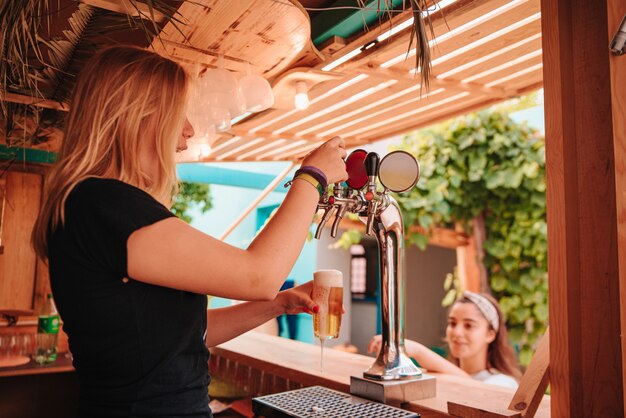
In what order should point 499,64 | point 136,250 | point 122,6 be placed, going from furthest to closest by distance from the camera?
point 499,64
point 122,6
point 136,250

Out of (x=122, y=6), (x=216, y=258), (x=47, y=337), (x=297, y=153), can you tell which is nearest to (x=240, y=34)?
(x=122, y=6)

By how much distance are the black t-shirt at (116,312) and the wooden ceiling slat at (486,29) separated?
1.23 metres

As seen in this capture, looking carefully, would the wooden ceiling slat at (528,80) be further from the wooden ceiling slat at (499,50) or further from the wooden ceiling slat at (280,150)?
the wooden ceiling slat at (280,150)

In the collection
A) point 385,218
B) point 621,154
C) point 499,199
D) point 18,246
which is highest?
point 499,199

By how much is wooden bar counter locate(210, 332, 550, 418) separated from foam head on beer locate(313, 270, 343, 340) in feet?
1.08

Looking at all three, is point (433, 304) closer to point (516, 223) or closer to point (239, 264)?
point (516, 223)

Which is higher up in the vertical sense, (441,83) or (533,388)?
(441,83)

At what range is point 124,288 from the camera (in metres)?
1.03

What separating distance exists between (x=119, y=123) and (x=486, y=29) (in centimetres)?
146

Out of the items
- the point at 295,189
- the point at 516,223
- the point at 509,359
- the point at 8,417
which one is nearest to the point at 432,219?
the point at 516,223

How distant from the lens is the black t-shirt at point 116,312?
39.7 inches

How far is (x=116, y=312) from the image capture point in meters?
1.04

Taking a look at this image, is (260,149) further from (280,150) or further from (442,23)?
(442,23)

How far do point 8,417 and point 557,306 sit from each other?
362cm
